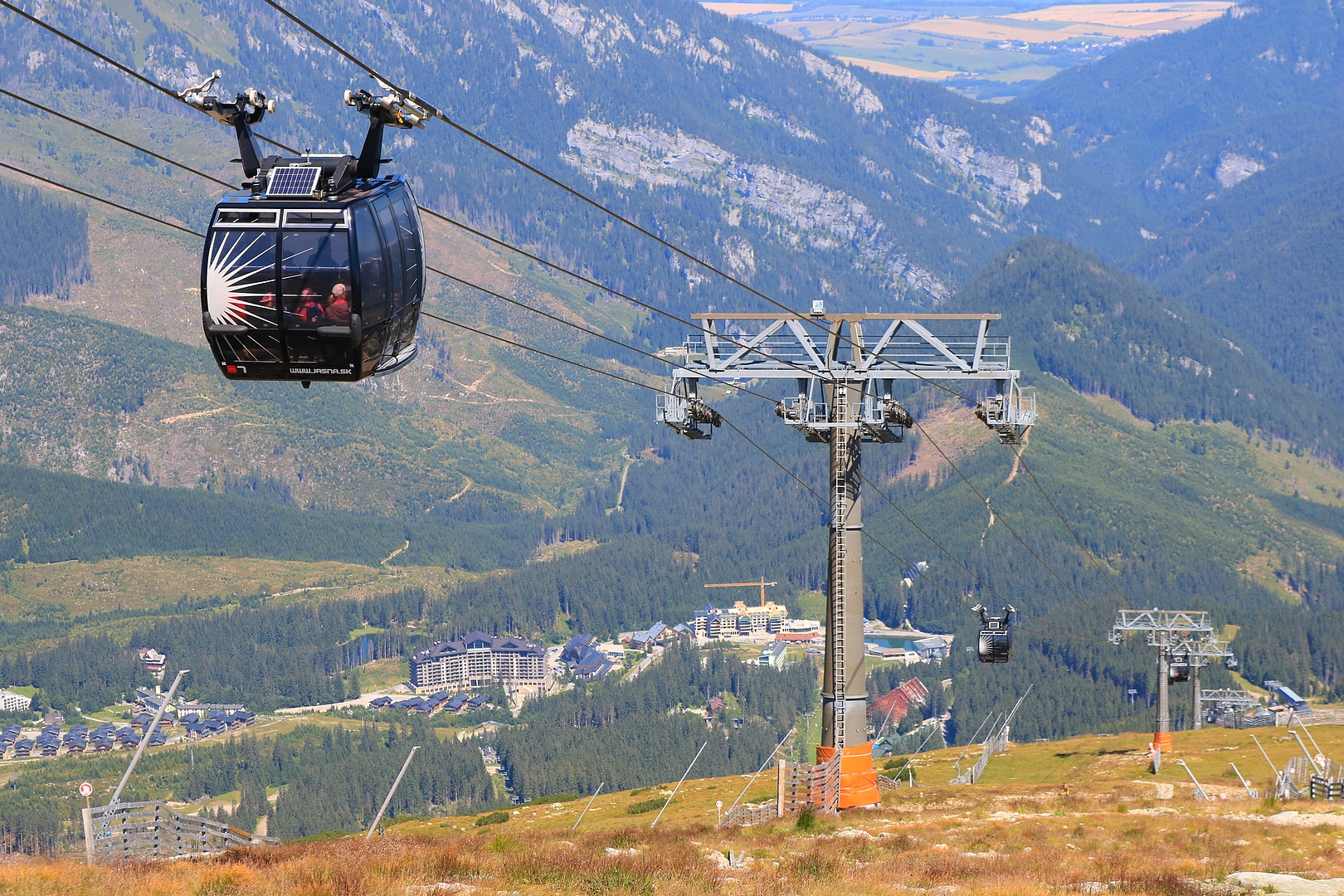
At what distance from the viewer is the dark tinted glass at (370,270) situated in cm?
3294

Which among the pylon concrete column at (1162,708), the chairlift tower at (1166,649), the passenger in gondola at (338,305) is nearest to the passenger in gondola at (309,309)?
the passenger in gondola at (338,305)

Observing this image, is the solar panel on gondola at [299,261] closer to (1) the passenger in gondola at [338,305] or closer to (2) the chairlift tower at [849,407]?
(1) the passenger in gondola at [338,305]

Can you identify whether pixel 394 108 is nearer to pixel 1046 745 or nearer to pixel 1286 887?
pixel 1286 887

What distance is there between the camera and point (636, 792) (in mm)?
128375

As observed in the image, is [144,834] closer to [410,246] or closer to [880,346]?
[410,246]

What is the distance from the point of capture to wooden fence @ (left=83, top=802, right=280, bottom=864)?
129ft

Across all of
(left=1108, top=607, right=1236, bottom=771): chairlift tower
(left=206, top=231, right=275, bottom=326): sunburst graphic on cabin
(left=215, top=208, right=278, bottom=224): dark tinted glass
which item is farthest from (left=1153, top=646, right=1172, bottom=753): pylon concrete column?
(left=215, top=208, right=278, bottom=224): dark tinted glass

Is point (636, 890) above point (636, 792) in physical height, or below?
above

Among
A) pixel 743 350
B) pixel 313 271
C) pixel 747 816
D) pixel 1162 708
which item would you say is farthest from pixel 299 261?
pixel 1162 708

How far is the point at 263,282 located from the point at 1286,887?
962 inches

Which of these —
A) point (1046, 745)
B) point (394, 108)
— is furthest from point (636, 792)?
point (394, 108)

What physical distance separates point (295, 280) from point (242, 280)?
1.03 m

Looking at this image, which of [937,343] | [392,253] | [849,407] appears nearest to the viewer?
[392,253]

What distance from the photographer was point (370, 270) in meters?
33.2
